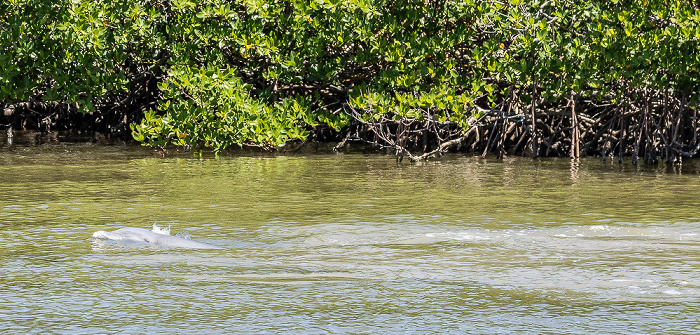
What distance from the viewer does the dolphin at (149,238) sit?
4.99 meters

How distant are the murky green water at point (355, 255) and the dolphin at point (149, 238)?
0.27 feet

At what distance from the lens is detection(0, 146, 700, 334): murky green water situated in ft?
12.1

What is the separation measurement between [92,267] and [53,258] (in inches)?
12.3

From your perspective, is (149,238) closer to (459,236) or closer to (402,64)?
(459,236)

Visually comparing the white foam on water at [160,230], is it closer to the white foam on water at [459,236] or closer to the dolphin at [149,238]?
the dolphin at [149,238]

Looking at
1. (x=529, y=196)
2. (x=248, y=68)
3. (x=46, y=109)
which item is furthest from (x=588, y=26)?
(x=46, y=109)

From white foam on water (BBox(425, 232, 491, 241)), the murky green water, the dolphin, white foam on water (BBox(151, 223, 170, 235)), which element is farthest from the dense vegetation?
the dolphin

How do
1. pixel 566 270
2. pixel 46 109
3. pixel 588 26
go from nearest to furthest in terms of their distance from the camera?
pixel 566 270 < pixel 588 26 < pixel 46 109

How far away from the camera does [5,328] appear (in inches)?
138

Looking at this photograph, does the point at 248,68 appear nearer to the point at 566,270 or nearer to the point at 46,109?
the point at 46,109

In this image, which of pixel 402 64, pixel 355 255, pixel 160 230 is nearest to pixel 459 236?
pixel 355 255

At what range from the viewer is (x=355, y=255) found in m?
4.83

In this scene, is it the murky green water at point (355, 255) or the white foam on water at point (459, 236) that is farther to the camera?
the white foam on water at point (459, 236)

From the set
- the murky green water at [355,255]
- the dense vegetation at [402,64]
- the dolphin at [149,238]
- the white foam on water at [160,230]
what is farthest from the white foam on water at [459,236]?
the dense vegetation at [402,64]
